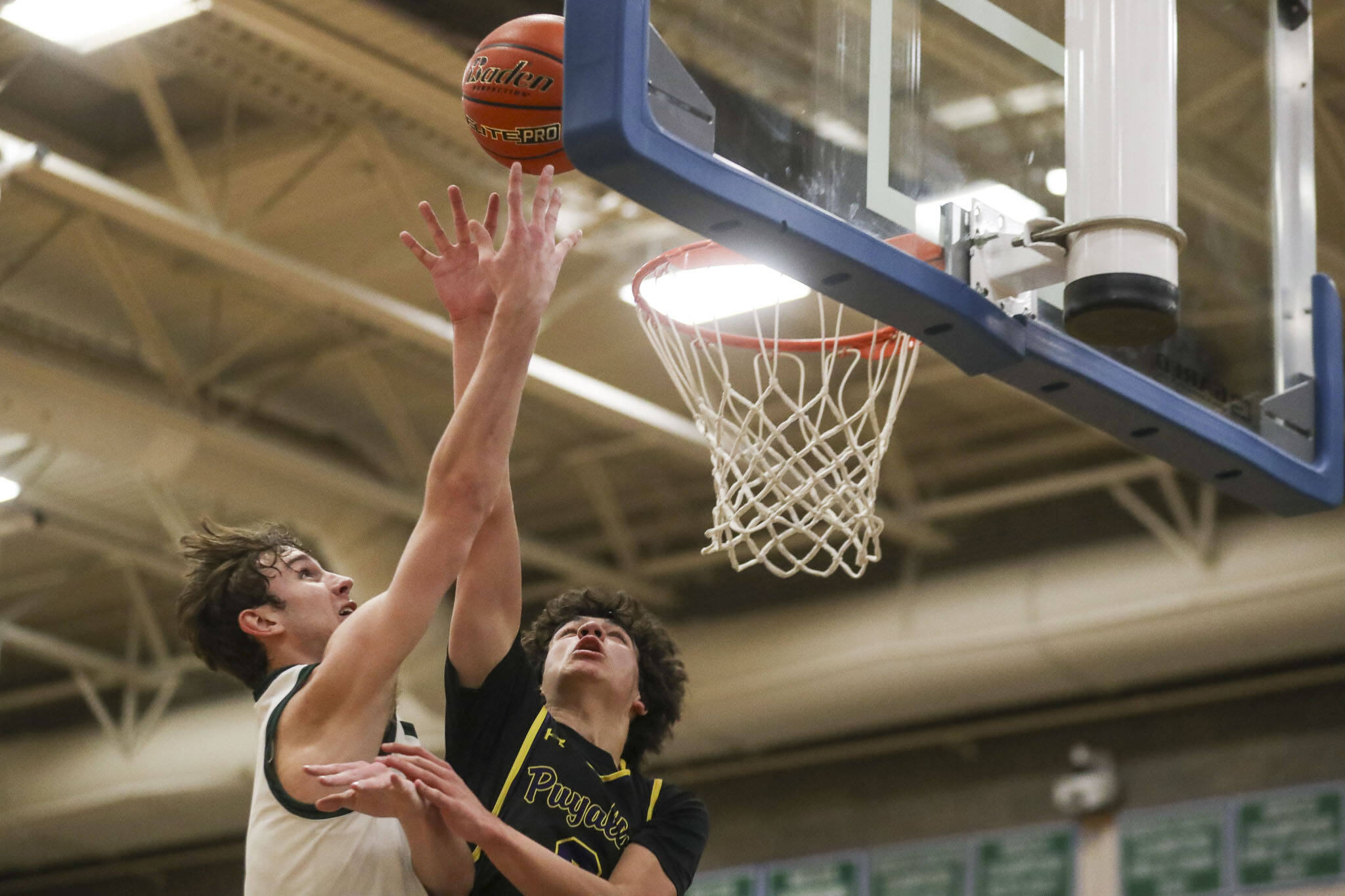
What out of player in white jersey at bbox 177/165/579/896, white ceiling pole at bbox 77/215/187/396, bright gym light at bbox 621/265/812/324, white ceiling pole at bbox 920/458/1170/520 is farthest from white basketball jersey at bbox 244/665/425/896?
white ceiling pole at bbox 920/458/1170/520

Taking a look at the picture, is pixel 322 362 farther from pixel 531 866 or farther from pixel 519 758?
pixel 531 866

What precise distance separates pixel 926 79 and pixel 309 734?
1793mm

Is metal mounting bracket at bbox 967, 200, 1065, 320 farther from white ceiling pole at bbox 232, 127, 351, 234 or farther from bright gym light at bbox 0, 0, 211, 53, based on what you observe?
white ceiling pole at bbox 232, 127, 351, 234

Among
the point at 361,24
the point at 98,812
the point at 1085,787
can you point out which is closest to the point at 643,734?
the point at 361,24

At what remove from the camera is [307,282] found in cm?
826

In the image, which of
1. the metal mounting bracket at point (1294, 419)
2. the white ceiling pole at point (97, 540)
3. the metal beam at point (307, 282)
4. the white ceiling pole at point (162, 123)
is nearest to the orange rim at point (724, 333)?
the metal mounting bracket at point (1294, 419)

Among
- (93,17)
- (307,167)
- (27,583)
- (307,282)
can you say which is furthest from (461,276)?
(27,583)

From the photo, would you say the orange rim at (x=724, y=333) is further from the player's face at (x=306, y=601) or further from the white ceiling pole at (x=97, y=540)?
the white ceiling pole at (x=97, y=540)

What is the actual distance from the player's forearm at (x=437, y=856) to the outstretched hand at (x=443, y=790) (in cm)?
3

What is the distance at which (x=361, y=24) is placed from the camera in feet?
24.4

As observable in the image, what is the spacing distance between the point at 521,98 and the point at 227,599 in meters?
1.16

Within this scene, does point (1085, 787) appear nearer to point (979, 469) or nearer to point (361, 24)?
point (979, 469)

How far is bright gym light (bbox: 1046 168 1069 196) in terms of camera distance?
3664mm

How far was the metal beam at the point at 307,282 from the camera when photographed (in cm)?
771
